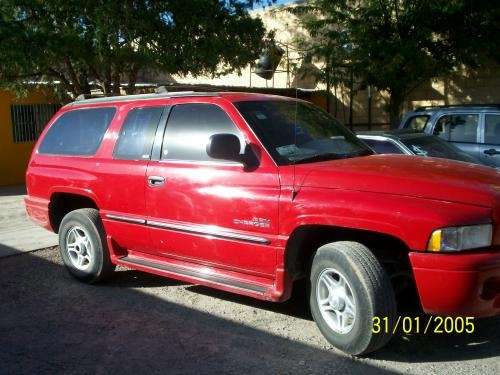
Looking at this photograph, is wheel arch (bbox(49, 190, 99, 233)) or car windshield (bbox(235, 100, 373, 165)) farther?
wheel arch (bbox(49, 190, 99, 233))

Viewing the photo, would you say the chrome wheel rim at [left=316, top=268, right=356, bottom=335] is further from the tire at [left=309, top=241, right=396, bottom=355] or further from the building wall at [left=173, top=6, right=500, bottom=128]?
the building wall at [left=173, top=6, right=500, bottom=128]

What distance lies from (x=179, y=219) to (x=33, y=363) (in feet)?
5.21

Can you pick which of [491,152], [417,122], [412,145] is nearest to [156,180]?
[412,145]

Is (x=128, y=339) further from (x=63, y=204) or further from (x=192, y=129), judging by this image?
(x=63, y=204)

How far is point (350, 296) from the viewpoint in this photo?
13.6 ft

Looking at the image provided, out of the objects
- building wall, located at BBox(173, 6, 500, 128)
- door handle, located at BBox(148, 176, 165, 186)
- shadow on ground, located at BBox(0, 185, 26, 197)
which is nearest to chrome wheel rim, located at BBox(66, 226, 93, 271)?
door handle, located at BBox(148, 176, 165, 186)

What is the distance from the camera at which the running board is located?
15.3 feet

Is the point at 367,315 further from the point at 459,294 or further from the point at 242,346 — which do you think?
the point at 242,346

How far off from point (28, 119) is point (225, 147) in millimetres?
12094

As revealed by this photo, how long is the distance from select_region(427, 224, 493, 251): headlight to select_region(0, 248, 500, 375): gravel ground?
2.84 feet

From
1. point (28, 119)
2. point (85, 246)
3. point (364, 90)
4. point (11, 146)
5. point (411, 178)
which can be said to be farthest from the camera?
point (364, 90)

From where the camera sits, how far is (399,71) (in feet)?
44.1

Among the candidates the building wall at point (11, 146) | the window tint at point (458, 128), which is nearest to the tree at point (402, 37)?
the window tint at point (458, 128)

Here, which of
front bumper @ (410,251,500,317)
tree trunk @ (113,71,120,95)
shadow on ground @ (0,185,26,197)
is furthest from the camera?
shadow on ground @ (0,185,26,197)
